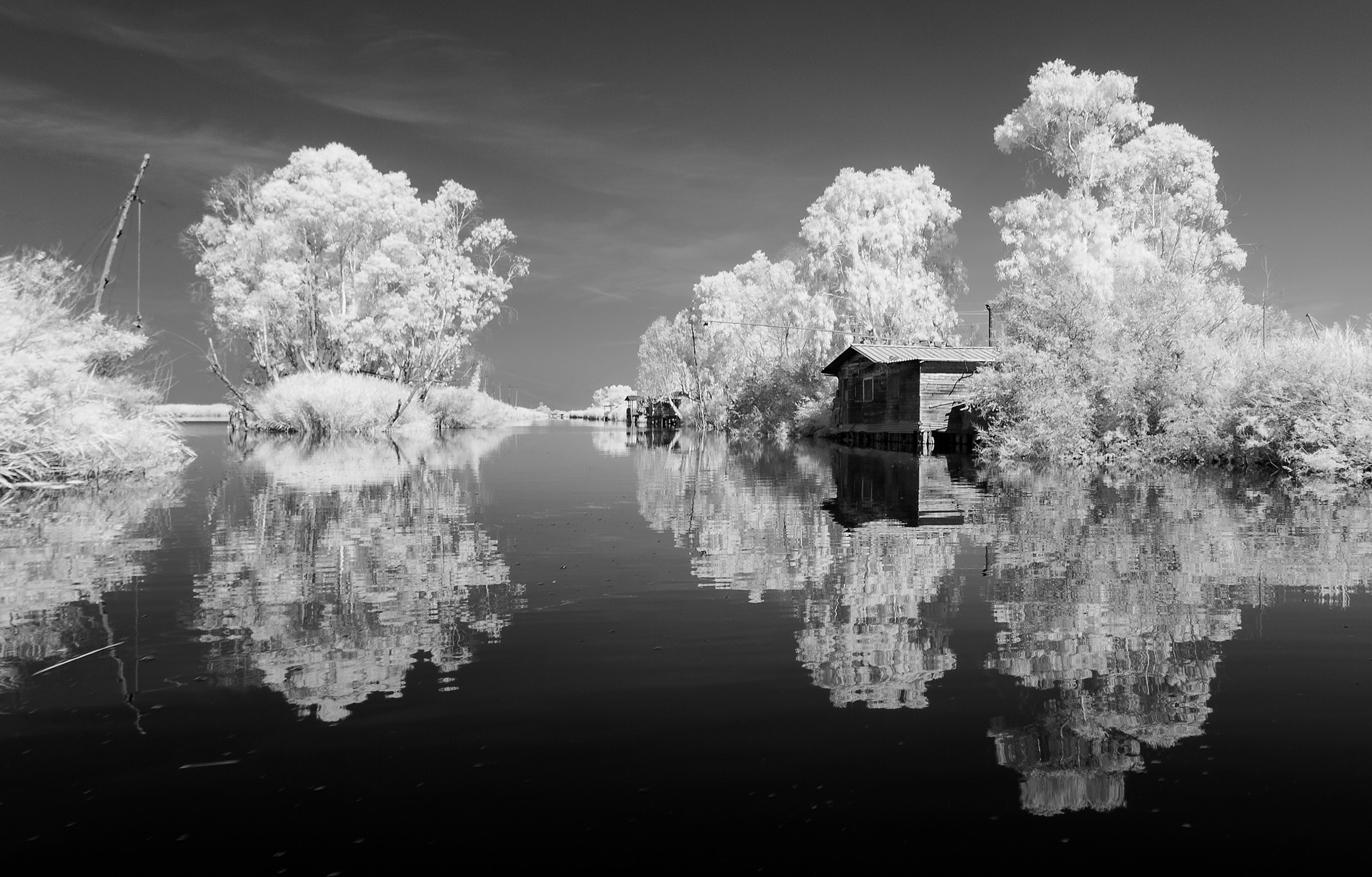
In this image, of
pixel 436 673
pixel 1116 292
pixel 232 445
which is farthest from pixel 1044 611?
pixel 232 445

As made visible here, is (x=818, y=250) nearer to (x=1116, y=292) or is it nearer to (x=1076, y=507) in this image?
(x=1116, y=292)

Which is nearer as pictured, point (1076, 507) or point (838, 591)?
point (838, 591)

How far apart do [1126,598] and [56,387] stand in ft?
61.5

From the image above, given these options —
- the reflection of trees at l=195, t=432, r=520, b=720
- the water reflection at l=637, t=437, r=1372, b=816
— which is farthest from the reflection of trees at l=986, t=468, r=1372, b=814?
the reflection of trees at l=195, t=432, r=520, b=720

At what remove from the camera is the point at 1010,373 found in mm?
29625

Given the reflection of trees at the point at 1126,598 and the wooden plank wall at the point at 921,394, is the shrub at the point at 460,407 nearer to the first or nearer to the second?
the wooden plank wall at the point at 921,394

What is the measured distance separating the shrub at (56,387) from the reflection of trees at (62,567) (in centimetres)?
112

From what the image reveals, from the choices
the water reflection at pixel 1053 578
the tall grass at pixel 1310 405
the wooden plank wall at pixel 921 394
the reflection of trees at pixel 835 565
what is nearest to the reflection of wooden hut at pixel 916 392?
the wooden plank wall at pixel 921 394

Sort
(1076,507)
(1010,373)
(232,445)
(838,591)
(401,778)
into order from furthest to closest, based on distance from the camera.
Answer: (232,445) < (1010,373) < (1076,507) < (838,591) < (401,778)

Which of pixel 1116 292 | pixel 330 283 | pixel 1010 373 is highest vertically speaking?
pixel 330 283

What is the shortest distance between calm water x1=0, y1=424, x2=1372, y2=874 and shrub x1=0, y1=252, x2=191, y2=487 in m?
5.59

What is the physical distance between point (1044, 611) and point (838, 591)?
6.04ft

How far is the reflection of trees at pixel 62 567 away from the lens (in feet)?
22.6

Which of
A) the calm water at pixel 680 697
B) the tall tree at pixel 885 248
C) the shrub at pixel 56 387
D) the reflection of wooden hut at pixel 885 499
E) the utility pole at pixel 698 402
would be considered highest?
the tall tree at pixel 885 248
